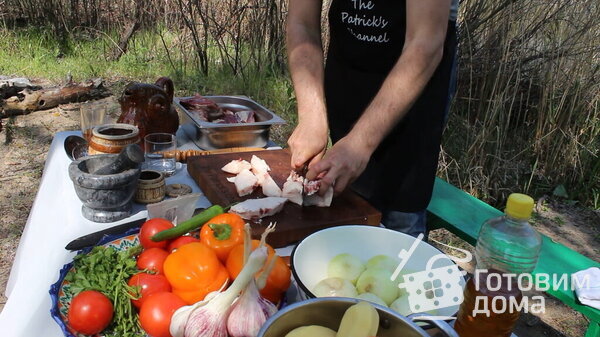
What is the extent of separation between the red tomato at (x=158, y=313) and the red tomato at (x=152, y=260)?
0.46 ft

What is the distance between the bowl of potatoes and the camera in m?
0.85

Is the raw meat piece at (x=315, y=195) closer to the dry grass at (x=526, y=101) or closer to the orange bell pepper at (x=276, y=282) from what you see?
the orange bell pepper at (x=276, y=282)

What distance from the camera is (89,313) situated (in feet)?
3.55

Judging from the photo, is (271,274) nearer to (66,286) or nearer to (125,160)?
(66,286)

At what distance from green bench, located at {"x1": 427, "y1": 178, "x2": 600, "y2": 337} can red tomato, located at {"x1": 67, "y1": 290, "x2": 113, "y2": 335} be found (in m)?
1.90

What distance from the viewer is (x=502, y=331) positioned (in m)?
1.09

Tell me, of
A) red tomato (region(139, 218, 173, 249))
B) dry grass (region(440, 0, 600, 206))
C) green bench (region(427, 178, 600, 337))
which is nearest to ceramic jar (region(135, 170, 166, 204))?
red tomato (region(139, 218, 173, 249))

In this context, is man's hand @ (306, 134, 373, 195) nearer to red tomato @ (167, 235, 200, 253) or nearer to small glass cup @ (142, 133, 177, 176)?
red tomato @ (167, 235, 200, 253)

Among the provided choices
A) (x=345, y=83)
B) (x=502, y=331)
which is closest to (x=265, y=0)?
(x=345, y=83)

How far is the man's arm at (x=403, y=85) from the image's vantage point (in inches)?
68.6

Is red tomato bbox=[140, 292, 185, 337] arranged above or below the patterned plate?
above

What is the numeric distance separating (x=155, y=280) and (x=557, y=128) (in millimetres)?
3890

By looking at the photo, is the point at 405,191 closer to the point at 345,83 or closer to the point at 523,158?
the point at 345,83

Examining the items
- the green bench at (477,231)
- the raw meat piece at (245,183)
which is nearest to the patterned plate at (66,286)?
the raw meat piece at (245,183)
